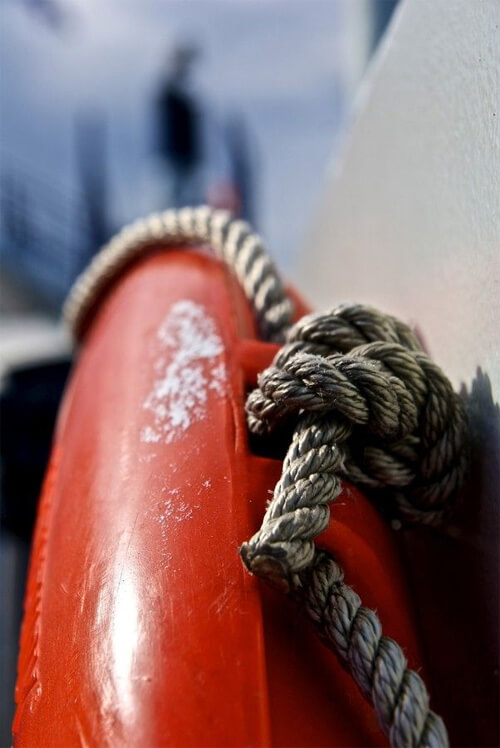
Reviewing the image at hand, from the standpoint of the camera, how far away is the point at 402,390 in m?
0.56

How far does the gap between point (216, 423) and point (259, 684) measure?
212 mm

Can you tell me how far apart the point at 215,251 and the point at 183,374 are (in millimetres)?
266

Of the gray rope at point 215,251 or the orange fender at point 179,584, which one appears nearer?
the orange fender at point 179,584

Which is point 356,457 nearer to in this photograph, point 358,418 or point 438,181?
point 358,418

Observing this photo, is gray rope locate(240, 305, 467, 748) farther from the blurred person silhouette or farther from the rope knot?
the blurred person silhouette

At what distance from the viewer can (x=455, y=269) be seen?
0.61 metres

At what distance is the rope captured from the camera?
0.47m

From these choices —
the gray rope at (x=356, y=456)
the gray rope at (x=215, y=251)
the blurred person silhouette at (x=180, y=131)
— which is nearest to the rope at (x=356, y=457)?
the gray rope at (x=356, y=456)

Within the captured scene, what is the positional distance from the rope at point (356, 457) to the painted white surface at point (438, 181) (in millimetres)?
51

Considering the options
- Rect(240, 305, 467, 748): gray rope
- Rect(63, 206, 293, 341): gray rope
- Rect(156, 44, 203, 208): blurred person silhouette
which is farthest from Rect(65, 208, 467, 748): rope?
Rect(156, 44, 203, 208): blurred person silhouette

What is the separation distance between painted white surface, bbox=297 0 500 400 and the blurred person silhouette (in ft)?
16.9

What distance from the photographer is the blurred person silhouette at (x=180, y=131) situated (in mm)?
5984

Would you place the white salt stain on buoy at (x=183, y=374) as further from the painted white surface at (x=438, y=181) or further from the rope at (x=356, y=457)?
the painted white surface at (x=438, y=181)

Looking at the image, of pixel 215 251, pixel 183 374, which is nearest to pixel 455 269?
pixel 183 374
